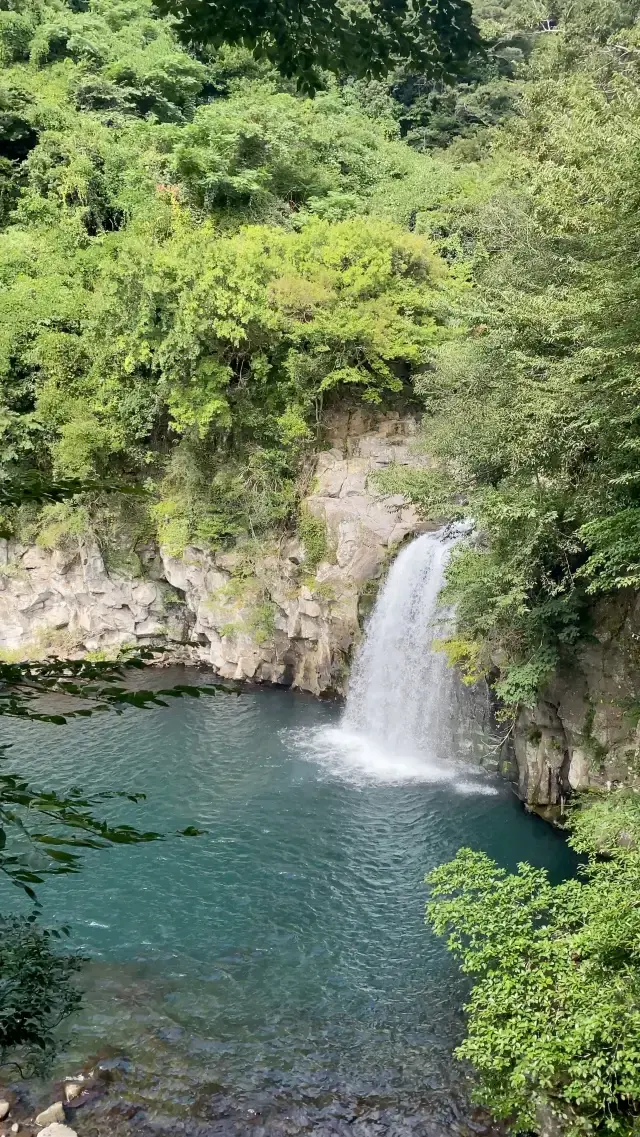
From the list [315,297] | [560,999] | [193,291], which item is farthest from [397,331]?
[560,999]

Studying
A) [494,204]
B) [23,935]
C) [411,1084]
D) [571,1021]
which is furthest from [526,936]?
[494,204]

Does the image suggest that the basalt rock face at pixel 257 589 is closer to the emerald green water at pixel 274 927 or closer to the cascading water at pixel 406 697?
the cascading water at pixel 406 697

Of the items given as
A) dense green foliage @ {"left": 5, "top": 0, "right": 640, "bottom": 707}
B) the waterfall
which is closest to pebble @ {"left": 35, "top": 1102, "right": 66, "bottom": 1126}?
dense green foliage @ {"left": 5, "top": 0, "right": 640, "bottom": 707}

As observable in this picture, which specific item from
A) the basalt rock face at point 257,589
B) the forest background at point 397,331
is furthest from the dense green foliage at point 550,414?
the basalt rock face at point 257,589

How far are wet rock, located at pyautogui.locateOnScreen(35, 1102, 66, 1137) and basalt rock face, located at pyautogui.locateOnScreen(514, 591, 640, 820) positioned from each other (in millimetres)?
6429

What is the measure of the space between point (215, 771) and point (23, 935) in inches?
270

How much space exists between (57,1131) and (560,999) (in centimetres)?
411

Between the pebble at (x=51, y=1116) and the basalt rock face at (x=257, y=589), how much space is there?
8973mm

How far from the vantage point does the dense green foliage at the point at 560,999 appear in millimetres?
4918

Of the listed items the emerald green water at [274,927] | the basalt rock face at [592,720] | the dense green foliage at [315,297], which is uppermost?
the dense green foliage at [315,297]

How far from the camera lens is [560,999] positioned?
5.45 meters

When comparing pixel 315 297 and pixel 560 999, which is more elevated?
pixel 315 297

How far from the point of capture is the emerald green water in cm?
669

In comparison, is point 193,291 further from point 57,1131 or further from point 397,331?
point 57,1131
